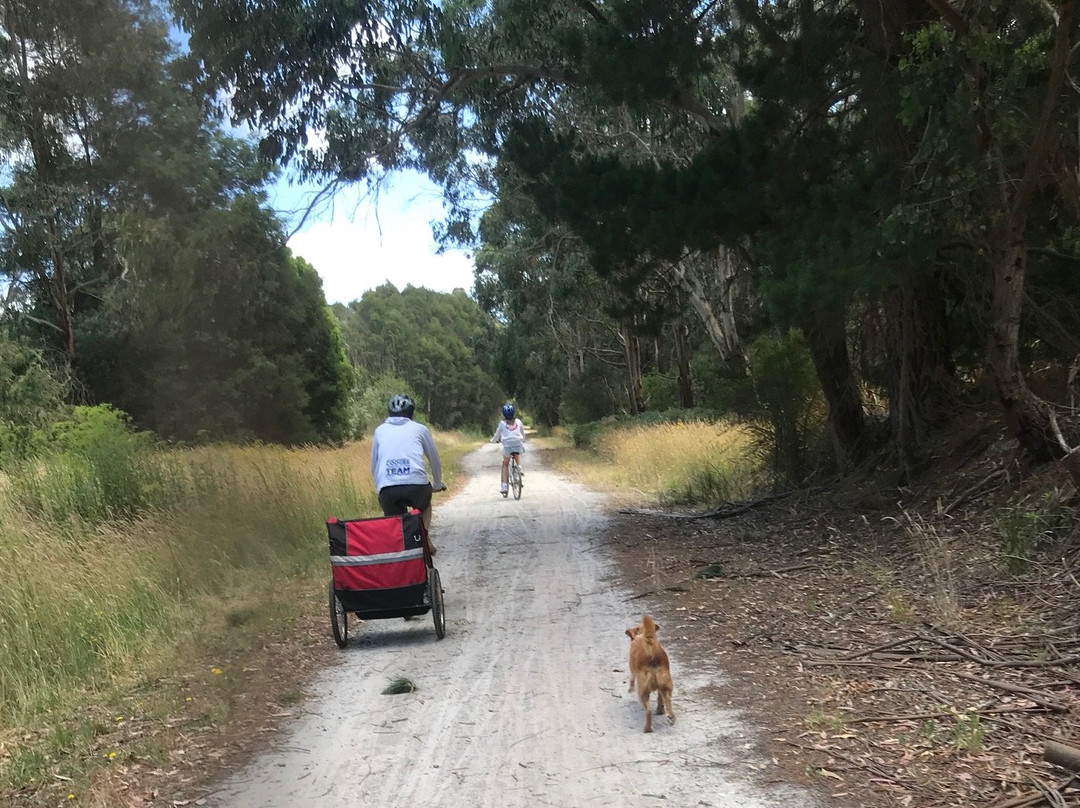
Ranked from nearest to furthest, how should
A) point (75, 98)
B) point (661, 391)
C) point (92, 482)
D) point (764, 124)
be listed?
point (764, 124)
point (92, 482)
point (75, 98)
point (661, 391)

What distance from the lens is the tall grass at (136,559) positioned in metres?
6.56

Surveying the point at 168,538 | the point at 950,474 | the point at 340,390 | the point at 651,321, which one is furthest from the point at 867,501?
the point at 340,390

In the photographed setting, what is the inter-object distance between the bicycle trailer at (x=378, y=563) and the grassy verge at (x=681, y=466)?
28.6 feet

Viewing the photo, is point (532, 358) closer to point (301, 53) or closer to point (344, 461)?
point (344, 461)

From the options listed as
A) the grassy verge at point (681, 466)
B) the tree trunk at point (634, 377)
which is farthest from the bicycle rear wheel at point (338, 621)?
the tree trunk at point (634, 377)

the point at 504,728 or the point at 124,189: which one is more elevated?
the point at 124,189

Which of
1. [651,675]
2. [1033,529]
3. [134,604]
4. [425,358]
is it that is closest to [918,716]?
[651,675]

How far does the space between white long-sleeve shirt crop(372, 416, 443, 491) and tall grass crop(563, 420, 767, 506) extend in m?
8.03

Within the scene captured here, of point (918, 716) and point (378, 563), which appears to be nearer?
point (918, 716)

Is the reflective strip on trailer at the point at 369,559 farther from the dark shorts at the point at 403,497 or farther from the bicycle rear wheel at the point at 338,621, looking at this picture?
the dark shorts at the point at 403,497

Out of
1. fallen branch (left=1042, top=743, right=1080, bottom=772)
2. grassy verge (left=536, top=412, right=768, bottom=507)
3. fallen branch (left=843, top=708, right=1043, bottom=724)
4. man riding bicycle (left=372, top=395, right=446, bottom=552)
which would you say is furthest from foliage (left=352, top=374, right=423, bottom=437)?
fallen branch (left=1042, top=743, right=1080, bottom=772)

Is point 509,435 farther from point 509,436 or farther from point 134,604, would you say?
point 134,604

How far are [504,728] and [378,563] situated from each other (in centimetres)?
209

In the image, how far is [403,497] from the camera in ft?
24.7
